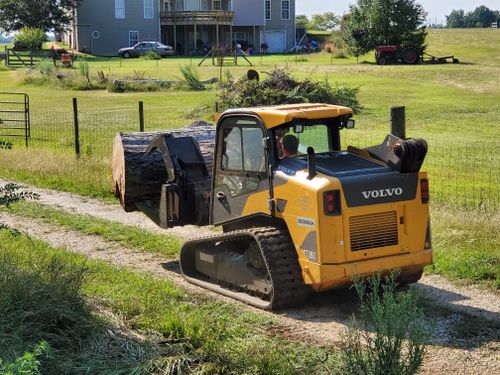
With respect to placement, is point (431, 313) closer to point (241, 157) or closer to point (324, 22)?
point (241, 157)

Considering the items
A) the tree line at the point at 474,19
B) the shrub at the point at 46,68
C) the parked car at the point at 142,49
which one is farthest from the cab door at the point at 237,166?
the tree line at the point at 474,19

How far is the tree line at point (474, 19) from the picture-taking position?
148875mm

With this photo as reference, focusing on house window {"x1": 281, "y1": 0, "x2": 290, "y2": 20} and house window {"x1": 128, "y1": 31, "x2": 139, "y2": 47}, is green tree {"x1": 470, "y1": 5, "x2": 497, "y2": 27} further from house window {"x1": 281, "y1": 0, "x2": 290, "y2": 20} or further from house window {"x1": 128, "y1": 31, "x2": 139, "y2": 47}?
house window {"x1": 128, "y1": 31, "x2": 139, "y2": 47}

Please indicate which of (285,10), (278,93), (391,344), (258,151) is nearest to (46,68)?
(278,93)

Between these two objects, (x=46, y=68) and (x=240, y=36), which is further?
(x=240, y=36)

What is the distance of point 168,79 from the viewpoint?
44.9 meters

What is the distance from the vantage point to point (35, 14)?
76.6 m

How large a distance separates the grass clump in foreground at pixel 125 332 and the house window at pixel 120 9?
72.0m

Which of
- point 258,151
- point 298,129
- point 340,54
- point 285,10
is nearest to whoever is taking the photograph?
point 298,129

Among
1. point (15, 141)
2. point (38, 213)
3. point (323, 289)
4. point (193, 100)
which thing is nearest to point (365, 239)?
point (323, 289)

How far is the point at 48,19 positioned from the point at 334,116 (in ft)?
236

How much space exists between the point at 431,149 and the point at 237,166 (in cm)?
1233

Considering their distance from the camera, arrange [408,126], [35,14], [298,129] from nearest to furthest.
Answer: [298,129] < [408,126] < [35,14]

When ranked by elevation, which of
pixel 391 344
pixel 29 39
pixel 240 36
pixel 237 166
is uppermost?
pixel 240 36
